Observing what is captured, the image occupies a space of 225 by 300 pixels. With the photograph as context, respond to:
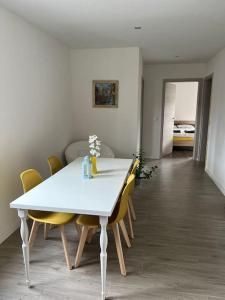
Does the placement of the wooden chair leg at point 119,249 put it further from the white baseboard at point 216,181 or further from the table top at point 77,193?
the white baseboard at point 216,181

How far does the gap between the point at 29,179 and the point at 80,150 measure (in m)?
1.94

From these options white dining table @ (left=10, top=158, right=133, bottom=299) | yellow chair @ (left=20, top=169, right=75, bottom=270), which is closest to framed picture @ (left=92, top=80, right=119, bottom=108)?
white dining table @ (left=10, top=158, right=133, bottom=299)

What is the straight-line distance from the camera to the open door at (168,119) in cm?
669

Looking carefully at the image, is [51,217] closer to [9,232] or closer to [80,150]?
[9,232]

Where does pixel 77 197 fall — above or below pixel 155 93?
below

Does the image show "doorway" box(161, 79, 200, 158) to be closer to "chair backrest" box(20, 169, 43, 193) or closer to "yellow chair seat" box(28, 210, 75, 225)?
"chair backrest" box(20, 169, 43, 193)

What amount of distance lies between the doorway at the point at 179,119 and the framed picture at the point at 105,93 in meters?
2.36

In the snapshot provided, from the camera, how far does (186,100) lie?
28.5ft

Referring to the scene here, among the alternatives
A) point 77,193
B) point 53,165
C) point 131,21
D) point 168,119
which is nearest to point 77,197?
point 77,193

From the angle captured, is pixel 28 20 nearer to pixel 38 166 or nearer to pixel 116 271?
pixel 38 166

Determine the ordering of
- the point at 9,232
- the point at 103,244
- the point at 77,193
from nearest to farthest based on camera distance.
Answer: the point at 103,244
the point at 77,193
the point at 9,232

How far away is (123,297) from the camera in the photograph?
1.90 m

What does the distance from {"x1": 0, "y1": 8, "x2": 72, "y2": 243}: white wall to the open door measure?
3.50 metres

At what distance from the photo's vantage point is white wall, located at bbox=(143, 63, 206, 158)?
600 centimetres
